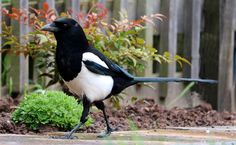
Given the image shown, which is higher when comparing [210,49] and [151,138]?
[210,49]

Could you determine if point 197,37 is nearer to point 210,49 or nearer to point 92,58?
point 210,49

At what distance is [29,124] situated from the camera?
5.15 metres

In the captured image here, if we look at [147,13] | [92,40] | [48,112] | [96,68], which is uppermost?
[147,13]

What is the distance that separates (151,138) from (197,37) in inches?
133

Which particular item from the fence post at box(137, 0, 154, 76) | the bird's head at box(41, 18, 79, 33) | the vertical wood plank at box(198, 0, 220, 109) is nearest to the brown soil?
the fence post at box(137, 0, 154, 76)

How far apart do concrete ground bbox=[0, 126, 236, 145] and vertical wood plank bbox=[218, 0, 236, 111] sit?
2324 mm

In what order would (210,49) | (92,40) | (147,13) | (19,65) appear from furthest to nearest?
1. (210,49)
2. (147,13)
3. (19,65)
4. (92,40)

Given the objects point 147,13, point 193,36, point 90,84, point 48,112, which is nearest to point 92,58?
point 90,84

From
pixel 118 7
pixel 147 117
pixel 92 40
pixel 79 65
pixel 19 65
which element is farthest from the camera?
pixel 118 7

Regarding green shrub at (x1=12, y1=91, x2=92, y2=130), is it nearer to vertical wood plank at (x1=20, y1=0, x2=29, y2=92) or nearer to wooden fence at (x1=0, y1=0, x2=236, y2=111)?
vertical wood plank at (x1=20, y1=0, x2=29, y2=92)

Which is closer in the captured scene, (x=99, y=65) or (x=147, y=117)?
(x=99, y=65)

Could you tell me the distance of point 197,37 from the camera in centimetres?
801

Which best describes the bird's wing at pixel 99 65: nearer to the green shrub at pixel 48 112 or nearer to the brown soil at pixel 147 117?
the green shrub at pixel 48 112

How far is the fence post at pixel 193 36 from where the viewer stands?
799 centimetres
